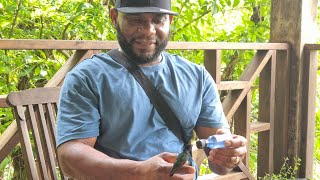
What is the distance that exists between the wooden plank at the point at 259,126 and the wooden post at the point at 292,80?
0.64 ft

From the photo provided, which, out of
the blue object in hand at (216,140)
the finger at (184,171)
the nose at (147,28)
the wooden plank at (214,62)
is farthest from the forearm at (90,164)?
the wooden plank at (214,62)

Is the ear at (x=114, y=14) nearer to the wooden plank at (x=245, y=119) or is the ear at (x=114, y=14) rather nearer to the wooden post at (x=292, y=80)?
the wooden plank at (x=245, y=119)

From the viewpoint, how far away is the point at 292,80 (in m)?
3.89

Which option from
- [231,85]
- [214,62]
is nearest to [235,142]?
[214,62]

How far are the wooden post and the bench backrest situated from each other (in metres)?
2.27

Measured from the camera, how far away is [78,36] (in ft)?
13.4

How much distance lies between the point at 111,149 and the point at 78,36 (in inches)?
96.4

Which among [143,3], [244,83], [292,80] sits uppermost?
[143,3]

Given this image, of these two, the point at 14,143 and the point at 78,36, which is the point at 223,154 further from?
the point at 78,36

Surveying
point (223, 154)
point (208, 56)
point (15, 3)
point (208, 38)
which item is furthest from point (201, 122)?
point (208, 38)

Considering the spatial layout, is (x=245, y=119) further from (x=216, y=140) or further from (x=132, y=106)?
(x=216, y=140)

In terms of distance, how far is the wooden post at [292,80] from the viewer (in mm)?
3789

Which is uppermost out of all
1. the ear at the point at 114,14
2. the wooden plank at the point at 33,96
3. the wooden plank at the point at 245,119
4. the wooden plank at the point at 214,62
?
the ear at the point at 114,14

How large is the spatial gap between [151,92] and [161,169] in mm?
525
